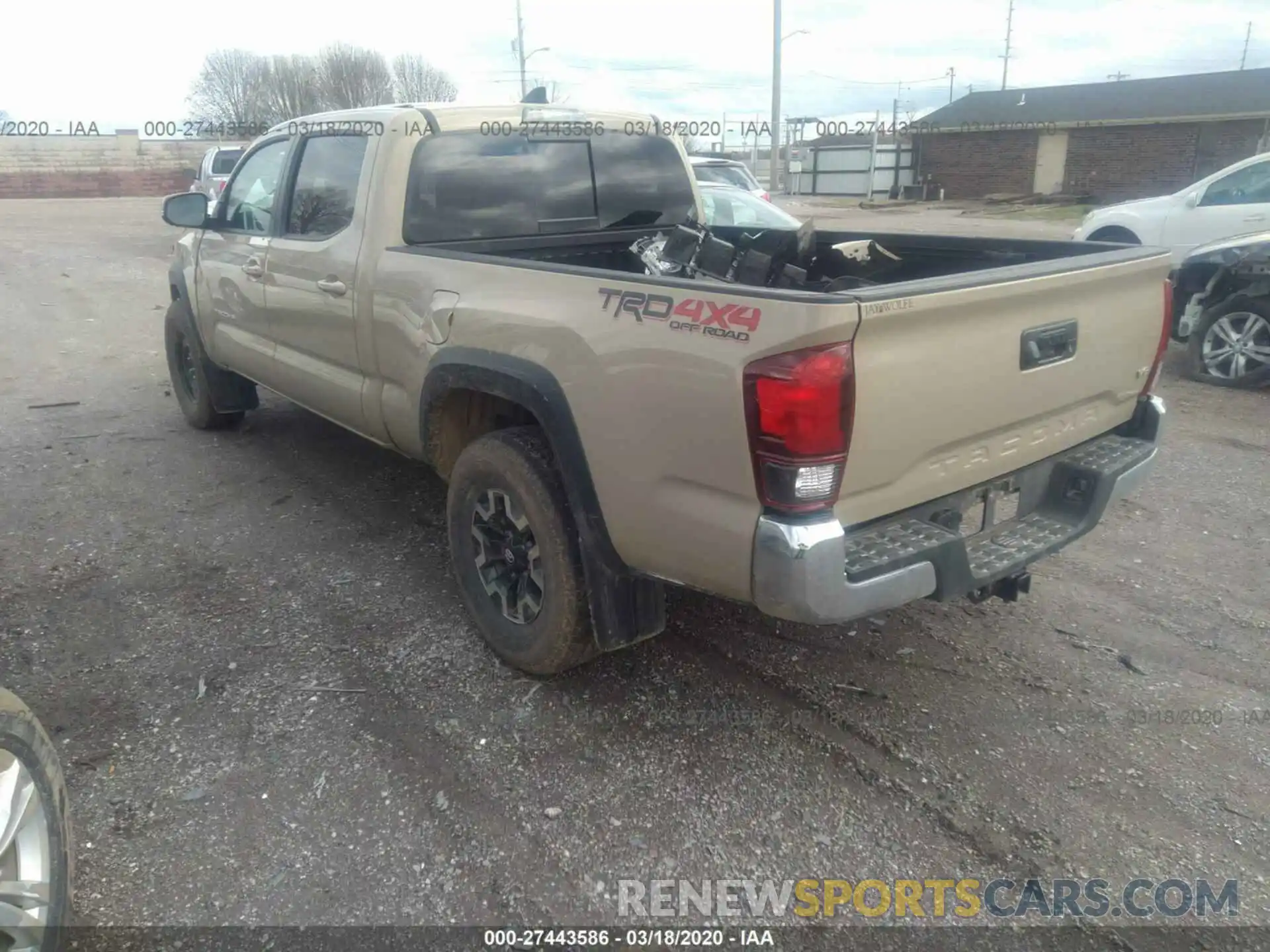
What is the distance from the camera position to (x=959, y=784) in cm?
291

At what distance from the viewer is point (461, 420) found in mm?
3801

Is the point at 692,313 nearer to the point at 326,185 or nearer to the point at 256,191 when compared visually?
the point at 326,185

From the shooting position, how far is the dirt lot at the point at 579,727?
2.63m

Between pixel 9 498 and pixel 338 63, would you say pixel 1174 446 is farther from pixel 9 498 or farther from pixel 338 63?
pixel 338 63

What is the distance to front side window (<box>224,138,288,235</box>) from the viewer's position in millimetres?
5035

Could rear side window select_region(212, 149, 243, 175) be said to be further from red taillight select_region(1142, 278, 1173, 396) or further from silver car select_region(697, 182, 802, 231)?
red taillight select_region(1142, 278, 1173, 396)

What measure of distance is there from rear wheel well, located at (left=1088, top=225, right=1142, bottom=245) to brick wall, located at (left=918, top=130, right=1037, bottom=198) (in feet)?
87.2

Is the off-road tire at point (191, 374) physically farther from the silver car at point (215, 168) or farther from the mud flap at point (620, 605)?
the silver car at point (215, 168)

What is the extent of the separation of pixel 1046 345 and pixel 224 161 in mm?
18385

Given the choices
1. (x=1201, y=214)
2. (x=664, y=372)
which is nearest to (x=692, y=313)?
(x=664, y=372)

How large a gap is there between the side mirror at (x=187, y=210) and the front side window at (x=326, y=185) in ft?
3.31

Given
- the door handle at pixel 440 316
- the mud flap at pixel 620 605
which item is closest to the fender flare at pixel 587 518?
the mud flap at pixel 620 605

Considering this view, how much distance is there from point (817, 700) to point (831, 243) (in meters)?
2.27
